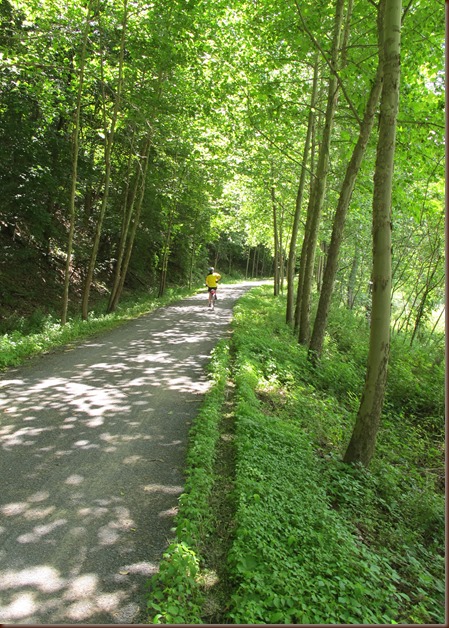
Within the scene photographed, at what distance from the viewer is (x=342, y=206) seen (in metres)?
9.42

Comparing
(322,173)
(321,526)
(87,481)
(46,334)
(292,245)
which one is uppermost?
(322,173)

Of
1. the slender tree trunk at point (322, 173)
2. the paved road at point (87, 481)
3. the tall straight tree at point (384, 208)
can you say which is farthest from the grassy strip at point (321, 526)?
the slender tree trunk at point (322, 173)

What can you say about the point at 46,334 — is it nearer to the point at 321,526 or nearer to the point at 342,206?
the point at 342,206

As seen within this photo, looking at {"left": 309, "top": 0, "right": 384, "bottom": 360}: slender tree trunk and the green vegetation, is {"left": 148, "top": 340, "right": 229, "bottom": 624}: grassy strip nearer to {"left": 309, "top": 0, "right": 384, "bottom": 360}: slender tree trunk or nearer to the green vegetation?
the green vegetation

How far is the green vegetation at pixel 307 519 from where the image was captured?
3342mm

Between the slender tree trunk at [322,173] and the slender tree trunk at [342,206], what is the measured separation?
1.76 meters

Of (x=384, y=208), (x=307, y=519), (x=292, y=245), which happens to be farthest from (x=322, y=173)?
(x=307, y=519)

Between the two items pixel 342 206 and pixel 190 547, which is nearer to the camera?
pixel 190 547

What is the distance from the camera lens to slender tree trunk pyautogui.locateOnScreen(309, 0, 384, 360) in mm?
7828

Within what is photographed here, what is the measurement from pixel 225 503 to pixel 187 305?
17260 mm

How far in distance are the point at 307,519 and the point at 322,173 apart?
368 inches

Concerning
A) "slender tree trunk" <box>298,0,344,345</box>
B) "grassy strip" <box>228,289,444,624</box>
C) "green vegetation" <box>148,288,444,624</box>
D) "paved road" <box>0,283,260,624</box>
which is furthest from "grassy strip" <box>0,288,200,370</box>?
"slender tree trunk" <box>298,0,344,345</box>

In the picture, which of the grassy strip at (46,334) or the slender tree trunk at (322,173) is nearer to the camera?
the grassy strip at (46,334)

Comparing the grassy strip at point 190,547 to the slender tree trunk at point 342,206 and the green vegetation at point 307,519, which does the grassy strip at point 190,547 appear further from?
the slender tree trunk at point 342,206
